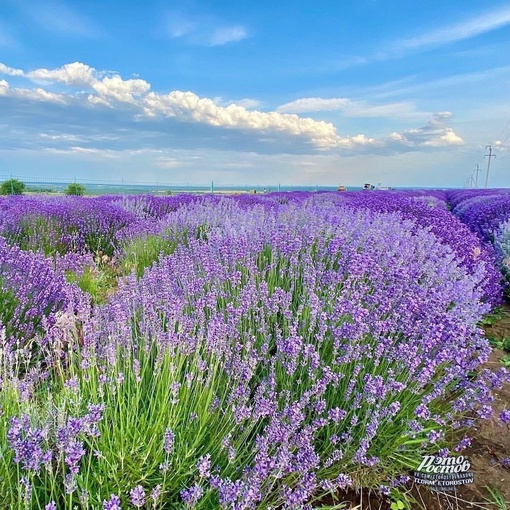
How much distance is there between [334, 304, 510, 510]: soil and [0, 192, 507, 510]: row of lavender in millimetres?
82

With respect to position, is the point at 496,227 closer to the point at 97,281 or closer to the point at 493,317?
the point at 493,317

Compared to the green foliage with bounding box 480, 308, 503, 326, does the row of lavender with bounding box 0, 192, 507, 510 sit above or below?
above

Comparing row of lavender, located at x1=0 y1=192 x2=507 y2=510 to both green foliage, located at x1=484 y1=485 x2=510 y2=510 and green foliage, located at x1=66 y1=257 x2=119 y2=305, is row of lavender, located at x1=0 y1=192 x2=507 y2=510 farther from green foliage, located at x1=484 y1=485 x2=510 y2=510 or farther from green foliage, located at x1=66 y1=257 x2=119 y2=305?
green foliage, located at x1=484 y1=485 x2=510 y2=510

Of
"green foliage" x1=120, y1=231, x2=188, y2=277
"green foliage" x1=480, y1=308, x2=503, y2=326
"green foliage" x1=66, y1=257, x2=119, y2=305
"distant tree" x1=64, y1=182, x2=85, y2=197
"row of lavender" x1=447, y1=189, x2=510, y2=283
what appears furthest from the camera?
"distant tree" x1=64, y1=182, x2=85, y2=197

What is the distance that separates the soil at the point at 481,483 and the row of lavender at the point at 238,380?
0.08 m

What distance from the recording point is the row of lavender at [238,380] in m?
1.30

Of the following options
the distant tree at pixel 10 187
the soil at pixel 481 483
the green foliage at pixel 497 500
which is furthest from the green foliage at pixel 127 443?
the distant tree at pixel 10 187

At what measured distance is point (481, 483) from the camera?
208 centimetres

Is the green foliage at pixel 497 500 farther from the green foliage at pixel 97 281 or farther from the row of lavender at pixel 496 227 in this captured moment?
the row of lavender at pixel 496 227

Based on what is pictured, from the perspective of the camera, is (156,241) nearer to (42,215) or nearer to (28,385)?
(42,215)

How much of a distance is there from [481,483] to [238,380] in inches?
53.1

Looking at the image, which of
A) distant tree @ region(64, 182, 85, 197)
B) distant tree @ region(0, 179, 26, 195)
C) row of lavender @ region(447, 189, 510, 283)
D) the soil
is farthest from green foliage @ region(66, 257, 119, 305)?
distant tree @ region(0, 179, 26, 195)

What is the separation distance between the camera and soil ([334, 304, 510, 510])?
194 centimetres

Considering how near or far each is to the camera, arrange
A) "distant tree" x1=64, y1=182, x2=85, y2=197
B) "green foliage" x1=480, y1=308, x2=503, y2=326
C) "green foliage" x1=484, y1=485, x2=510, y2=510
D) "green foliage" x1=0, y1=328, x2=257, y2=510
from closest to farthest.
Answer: "green foliage" x1=0, y1=328, x2=257, y2=510, "green foliage" x1=484, y1=485, x2=510, y2=510, "green foliage" x1=480, y1=308, x2=503, y2=326, "distant tree" x1=64, y1=182, x2=85, y2=197
